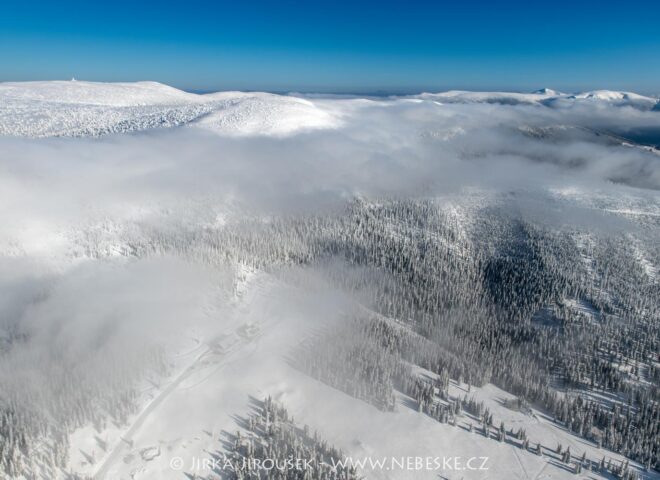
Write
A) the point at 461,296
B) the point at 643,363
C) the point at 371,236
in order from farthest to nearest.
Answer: the point at 371,236 < the point at 461,296 < the point at 643,363

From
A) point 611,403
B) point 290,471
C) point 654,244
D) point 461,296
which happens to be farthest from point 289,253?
point 654,244

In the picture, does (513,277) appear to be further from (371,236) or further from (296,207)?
(296,207)

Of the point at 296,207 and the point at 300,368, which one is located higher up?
the point at 296,207

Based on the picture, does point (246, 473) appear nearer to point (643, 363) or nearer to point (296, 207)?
point (643, 363)

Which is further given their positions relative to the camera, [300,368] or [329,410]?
[300,368]

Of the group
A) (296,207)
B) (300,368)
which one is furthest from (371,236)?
(300,368)

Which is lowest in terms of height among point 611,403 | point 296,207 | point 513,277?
point 611,403

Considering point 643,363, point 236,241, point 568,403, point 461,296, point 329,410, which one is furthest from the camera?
point 236,241
